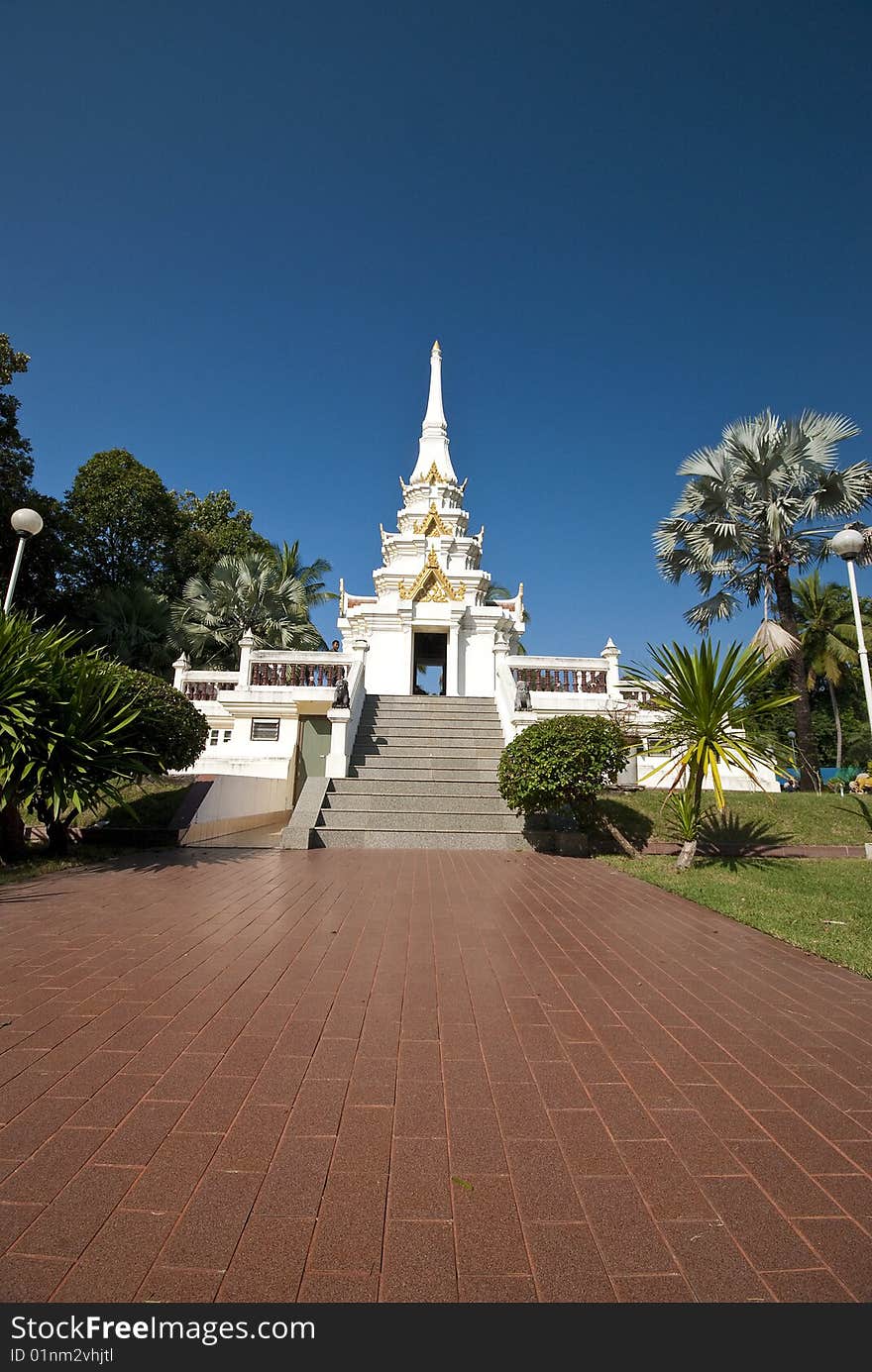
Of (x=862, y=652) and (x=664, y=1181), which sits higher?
(x=862, y=652)

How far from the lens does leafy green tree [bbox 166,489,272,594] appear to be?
27859 millimetres

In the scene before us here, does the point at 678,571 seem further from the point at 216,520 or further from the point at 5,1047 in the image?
the point at 216,520

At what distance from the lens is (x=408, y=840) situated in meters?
8.89

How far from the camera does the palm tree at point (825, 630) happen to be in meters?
25.7

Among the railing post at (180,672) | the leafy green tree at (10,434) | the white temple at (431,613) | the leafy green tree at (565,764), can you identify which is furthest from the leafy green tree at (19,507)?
the leafy green tree at (565,764)

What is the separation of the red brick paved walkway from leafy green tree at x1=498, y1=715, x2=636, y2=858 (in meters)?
3.67

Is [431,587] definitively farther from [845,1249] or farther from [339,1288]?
[339,1288]

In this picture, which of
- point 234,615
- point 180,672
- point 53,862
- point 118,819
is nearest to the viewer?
point 53,862

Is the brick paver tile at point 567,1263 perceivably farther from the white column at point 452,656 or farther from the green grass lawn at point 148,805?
the white column at point 452,656

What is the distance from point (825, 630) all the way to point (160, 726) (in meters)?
27.9

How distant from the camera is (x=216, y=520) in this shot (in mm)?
34000

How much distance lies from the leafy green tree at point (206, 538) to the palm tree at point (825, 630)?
86.1 ft

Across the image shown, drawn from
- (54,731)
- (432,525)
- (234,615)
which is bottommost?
(54,731)

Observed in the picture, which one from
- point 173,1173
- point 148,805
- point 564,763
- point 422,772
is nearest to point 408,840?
point 422,772
